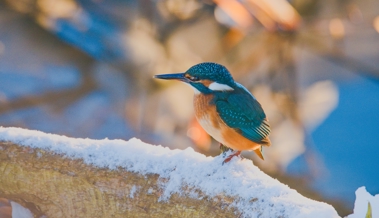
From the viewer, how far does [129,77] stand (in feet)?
13.4

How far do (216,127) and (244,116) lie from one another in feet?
0.31

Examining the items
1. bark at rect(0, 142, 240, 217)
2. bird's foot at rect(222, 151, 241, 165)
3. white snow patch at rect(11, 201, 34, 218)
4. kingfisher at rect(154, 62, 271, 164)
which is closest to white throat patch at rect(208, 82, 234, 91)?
kingfisher at rect(154, 62, 271, 164)

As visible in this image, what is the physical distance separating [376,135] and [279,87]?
724 mm

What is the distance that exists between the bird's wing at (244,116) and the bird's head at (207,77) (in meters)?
0.04

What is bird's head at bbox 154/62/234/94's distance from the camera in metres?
1.83

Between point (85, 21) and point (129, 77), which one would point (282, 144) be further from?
point (85, 21)

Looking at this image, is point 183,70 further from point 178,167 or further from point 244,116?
point 178,167

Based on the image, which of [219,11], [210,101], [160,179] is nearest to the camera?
[160,179]

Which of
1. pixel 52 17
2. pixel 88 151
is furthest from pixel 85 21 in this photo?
pixel 88 151

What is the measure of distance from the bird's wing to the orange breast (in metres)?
0.02

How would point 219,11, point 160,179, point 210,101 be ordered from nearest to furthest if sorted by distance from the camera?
point 160,179 → point 210,101 → point 219,11

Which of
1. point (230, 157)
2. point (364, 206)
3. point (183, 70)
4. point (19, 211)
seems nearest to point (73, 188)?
point (19, 211)

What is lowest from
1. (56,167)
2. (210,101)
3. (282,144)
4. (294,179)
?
(56,167)

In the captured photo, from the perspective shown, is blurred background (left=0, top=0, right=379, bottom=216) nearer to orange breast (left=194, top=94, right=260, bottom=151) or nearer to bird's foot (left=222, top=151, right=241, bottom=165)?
orange breast (left=194, top=94, right=260, bottom=151)
